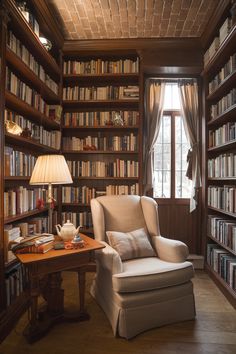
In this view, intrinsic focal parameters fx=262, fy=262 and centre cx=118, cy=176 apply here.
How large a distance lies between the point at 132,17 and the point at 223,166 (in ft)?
6.24

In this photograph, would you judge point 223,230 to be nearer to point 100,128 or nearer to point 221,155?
point 221,155

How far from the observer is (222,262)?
2.76 m

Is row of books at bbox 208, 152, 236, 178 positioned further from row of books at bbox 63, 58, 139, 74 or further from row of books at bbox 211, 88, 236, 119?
row of books at bbox 63, 58, 139, 74

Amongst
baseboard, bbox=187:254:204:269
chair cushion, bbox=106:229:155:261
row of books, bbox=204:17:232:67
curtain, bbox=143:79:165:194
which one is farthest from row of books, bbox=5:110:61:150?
baseboard, bbox=187:254:204:269

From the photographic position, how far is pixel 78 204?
345 cm

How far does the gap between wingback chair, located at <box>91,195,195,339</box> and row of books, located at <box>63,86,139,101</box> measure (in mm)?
1458

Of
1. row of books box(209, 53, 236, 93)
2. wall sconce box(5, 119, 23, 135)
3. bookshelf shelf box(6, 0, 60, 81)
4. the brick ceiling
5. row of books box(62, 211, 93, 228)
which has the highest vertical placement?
the brick ceiling

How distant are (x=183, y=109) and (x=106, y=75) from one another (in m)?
1.12

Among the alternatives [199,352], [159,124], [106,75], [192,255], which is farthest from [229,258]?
[106,75]

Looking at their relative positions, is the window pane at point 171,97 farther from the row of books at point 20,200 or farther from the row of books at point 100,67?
the row of books at point 20,200

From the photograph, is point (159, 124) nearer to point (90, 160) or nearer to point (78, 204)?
point (90, 160)

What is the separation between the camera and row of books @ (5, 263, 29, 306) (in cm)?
215

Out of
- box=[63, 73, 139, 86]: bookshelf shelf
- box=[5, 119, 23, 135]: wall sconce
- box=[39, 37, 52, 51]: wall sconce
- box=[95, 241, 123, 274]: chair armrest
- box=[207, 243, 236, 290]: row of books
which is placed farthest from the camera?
box=[63, 73, 139, 86]: bookshelf shelf

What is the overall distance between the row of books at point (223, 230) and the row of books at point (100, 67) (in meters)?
2.13
